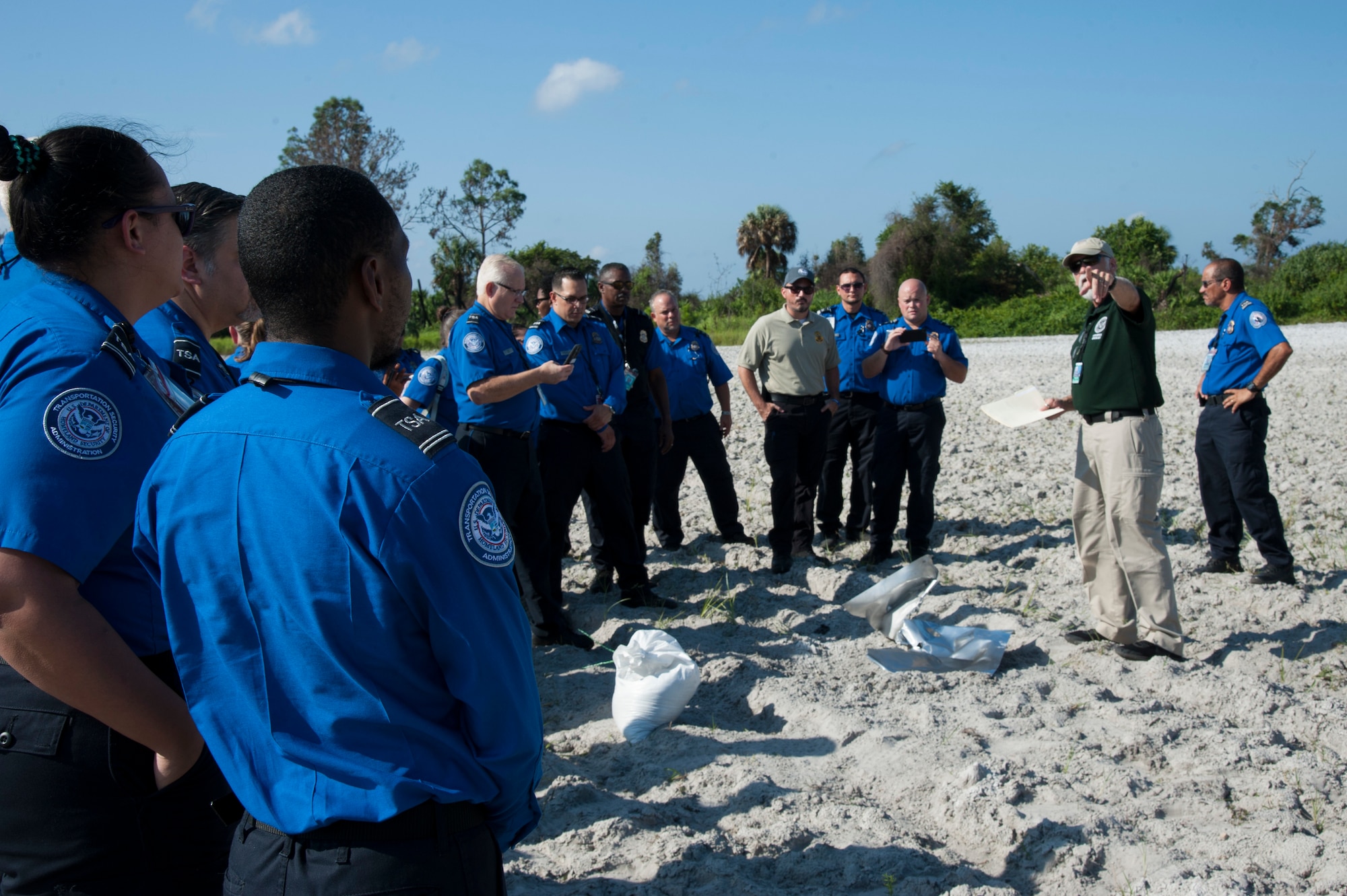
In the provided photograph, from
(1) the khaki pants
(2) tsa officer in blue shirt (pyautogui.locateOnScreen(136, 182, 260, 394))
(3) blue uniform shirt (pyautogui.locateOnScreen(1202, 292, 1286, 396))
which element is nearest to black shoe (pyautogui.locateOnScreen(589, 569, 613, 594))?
(1) the khaki pants

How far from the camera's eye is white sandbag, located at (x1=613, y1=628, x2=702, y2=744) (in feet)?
12.7

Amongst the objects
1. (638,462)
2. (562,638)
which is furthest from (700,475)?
(562,638)

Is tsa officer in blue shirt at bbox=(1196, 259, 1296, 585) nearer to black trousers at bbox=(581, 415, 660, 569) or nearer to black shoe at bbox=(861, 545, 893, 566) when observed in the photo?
black shoe at bbox=(861, 545, 893, 566)

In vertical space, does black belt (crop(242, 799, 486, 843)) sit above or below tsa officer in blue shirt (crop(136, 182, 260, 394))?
below

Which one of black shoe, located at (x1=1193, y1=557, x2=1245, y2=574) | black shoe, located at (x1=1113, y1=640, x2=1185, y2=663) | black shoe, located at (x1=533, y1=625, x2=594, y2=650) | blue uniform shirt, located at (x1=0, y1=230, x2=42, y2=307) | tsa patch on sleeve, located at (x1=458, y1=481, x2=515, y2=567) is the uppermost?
blue uniform shirt, located at (x1=0, y1=230, x2=42, y2=307)

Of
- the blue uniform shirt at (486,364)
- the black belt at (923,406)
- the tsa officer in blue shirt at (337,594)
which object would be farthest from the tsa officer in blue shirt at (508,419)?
the tsa officer in blue shirt at (337,594)

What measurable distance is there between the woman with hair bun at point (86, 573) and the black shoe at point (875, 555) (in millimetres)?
5279

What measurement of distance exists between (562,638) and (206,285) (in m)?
3.24

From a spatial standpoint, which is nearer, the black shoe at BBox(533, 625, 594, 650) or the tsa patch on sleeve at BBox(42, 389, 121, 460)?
the tsa patch on sleeve at BBox(42, 389, 121, 460)

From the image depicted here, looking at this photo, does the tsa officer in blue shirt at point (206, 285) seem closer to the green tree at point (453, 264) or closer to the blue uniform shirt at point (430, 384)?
the blue uniform shirt at point (430, 384)

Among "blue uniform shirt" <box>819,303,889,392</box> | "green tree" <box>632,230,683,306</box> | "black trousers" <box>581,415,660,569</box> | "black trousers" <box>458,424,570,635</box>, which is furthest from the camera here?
"green tree" <box>632,230,683,306</box>

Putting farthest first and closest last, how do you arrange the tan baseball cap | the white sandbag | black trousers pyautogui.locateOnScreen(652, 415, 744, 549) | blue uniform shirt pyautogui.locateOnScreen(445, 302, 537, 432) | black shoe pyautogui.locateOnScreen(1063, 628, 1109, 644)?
black trousers pyautogui.locateOnScreen(652, 415, 744, 549), blue uniform shirt pyautogui.locateOnScreen(445, 302, 537, 432), black shoe pyautogui.locateOnScreen(1063, 628, 1109, 644), the tan baseball cap, the white sandbag

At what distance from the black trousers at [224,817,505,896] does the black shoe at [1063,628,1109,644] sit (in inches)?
166

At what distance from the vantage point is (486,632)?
52.1 inches
